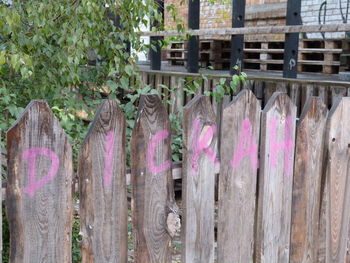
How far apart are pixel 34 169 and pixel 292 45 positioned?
4.61m

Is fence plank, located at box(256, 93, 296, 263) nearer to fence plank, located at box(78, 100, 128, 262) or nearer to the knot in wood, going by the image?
the knot in wood

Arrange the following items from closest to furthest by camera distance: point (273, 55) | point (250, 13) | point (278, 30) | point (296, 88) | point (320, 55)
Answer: point (296, 88), point (278, 30), point (320, 55), point (273, 55), point (250, 13)

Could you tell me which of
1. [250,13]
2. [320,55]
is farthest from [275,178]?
[250,13]

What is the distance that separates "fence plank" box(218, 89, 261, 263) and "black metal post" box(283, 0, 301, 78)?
3593 millimetres

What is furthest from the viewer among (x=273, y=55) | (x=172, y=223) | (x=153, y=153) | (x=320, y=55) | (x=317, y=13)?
(x=273, y=55)

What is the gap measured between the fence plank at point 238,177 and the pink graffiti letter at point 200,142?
83 mm

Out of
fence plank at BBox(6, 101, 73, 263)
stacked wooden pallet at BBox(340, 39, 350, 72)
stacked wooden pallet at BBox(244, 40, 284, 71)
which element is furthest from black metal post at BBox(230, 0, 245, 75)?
fence plank at BBox(6, 101, 73, 263)

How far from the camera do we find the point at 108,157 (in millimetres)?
2047

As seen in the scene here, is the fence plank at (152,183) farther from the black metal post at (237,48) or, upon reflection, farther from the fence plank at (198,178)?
the black metal post at (237,48)

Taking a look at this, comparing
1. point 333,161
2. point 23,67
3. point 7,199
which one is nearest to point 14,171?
point 7,199

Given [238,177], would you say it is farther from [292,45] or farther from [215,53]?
[215,53]

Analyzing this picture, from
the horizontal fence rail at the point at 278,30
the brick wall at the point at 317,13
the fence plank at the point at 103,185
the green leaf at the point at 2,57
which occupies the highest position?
the brick wall at the point at 317,13

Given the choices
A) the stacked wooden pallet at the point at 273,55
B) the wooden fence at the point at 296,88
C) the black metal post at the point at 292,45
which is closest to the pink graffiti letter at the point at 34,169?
the wooden fence at the point at 296,88

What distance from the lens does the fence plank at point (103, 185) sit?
201 cm
